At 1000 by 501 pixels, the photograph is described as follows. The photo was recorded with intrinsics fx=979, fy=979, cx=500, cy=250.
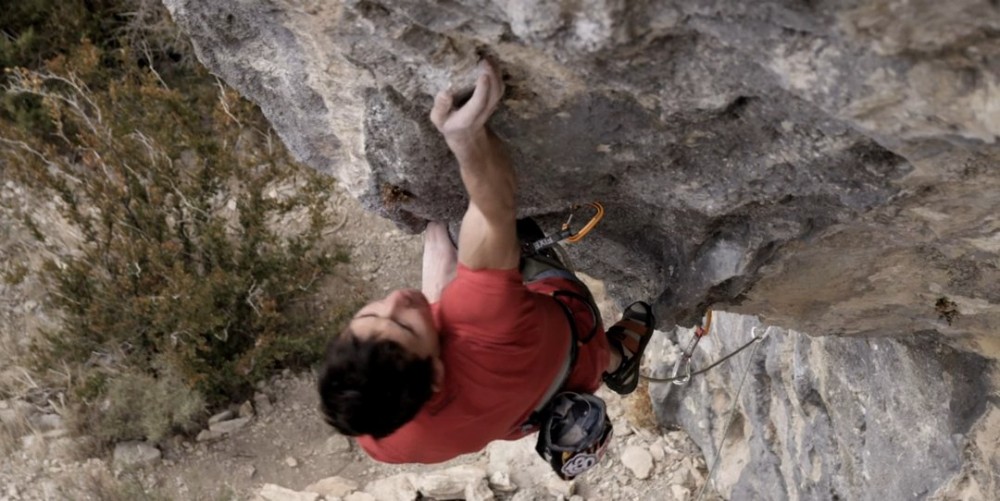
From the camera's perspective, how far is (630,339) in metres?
2.89

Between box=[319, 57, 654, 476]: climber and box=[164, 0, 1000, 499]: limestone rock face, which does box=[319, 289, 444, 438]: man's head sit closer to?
box=[319, 57, 654, 476]: climber

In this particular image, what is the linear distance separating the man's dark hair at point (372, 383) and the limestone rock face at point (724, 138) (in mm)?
446

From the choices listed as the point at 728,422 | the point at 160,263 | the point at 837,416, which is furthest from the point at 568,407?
the point at 160,263

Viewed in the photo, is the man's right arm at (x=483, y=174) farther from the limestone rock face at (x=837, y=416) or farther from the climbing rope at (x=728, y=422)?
the climbing rope at (x=728, y=422)

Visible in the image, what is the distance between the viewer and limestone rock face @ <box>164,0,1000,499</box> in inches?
57.1

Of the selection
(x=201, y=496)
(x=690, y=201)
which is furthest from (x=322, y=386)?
(x=201, y=496)

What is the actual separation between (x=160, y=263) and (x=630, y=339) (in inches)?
122

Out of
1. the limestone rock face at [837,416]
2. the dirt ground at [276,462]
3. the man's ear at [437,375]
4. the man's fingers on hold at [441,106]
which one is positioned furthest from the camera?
the dirt ground at [276,462]

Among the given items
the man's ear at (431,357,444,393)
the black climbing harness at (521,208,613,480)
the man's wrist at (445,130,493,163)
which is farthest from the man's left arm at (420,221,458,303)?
the man's wrist at (445,130,493,163)

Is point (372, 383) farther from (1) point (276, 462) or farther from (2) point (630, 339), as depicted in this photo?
(1) point (276, 462)

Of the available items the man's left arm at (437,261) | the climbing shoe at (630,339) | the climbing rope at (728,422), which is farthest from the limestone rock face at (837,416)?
the man's left arm at (437,261)

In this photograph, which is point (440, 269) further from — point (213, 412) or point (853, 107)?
point (213, 412)

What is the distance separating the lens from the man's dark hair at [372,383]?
201 centimetres

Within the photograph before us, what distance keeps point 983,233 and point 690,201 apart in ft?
1.96
